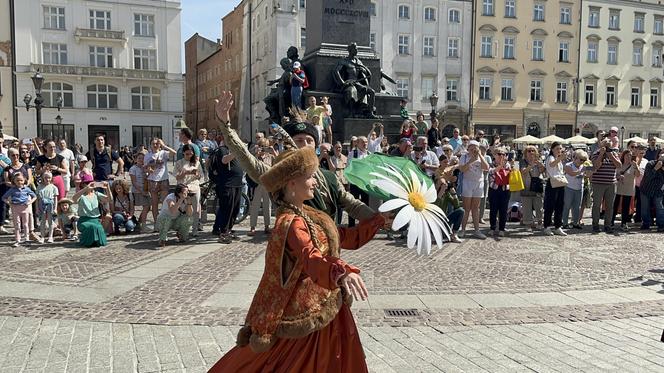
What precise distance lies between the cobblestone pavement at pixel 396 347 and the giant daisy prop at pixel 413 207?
1751 mm

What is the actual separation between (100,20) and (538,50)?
38905 mm

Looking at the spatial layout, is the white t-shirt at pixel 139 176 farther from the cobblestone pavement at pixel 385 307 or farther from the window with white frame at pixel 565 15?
the window with white frame at pixel 565 15

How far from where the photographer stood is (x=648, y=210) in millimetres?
12508

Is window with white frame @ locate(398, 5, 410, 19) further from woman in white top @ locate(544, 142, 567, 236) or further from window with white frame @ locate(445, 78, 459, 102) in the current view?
woman in white top @ locate(544, 142, 567, 236)

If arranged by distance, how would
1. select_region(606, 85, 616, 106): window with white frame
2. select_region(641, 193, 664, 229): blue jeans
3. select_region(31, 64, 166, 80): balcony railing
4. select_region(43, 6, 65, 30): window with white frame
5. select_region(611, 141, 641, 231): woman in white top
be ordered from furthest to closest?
select_region(606, 85, 616, 106): window with white frame < select_region(43, 6, 65, 30): window with white frame < select_region(31, 64, 166, 80): balcony railing < select_region(611, 141, 641, 231): woman in white top < select_region(641, 193, 664, 229): blue jeans

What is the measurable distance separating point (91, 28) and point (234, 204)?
1755 inches

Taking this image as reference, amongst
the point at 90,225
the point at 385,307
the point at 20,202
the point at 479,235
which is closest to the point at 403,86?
the point at 479,235

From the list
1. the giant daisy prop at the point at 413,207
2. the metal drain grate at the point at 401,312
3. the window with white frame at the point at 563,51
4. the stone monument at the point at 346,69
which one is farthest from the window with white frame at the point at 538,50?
the giant daisy prop at the point at 413,207

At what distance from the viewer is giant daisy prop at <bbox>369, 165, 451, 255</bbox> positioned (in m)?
3.05

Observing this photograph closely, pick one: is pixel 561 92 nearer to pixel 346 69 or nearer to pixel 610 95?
pixel 610 95

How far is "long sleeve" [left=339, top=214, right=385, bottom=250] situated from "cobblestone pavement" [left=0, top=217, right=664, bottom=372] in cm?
150

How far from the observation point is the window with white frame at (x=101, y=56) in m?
48.8

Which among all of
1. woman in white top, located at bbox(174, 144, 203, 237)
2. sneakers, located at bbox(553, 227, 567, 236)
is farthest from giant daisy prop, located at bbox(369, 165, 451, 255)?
sneakers, located at bbox(553, 227, 567, 236)

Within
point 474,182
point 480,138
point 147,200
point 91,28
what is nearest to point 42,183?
point 147,200
